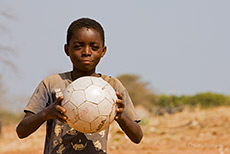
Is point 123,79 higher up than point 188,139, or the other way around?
point 188,139

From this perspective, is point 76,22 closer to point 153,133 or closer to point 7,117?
point 153,133

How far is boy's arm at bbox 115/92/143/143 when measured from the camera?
2.71m

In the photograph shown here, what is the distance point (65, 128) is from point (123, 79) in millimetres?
25370

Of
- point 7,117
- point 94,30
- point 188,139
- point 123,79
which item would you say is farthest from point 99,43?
point 123,79

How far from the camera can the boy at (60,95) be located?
2920 millimetres

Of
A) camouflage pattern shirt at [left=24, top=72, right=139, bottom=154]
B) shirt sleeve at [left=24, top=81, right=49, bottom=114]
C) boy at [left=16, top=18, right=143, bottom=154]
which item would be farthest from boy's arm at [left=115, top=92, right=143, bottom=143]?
shirt sleeve at [left=24, top=81, right=49, bottom=114]

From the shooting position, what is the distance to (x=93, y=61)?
297 cm

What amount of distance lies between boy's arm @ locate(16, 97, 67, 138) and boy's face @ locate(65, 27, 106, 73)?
0.46 m

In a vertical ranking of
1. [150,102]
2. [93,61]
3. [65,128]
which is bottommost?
[150,102]

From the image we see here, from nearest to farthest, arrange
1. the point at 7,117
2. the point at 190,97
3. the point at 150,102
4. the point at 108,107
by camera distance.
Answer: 1. the point at 108,107
2. the point at 7,117
3. the point at 190,97
4. the point at 150,102

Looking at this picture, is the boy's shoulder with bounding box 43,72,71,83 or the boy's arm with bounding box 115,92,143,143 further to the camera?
the boy's shoulder with bounding box 43,72,71,83

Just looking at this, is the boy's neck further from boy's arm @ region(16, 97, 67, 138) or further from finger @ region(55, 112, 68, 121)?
finger @ region(55, 112, 68, 121)

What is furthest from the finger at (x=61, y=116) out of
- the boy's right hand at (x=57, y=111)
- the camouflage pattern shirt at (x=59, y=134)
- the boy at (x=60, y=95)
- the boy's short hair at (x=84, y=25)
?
the boy's short hair at (x=84, y=25)

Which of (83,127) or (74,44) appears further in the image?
(74,44)
